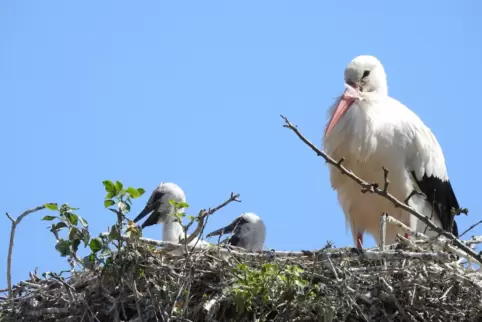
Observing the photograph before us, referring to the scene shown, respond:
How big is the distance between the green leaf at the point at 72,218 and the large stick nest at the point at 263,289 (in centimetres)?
27

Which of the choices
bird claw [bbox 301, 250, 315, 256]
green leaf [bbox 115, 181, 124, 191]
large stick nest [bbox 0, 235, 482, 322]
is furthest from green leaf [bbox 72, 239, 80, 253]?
bird claw [bbox 301, 250, 315, 256]

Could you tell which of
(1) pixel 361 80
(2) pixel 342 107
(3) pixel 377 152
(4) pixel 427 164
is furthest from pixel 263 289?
(1) pixel 361 80

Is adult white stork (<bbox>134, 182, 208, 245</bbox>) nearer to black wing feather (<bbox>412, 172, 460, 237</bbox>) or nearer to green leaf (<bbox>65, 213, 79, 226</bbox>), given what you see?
black wing feather (<bbox>412, 172, 460, 237</bbox>)

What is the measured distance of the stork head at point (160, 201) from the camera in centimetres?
861

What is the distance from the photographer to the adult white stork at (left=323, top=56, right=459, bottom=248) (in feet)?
25.2

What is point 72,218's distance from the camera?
5.95m

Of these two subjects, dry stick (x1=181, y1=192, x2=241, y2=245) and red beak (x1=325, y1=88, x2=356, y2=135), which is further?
red beak (x1=325, y1=88, x2=356, y2=135)

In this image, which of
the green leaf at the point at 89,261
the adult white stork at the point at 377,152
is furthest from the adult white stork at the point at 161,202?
the green leaf at the point at 89,261

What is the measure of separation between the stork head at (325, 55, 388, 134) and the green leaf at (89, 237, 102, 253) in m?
2.32

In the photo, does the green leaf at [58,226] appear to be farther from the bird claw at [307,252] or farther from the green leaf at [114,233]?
the bird claw at [307,252]

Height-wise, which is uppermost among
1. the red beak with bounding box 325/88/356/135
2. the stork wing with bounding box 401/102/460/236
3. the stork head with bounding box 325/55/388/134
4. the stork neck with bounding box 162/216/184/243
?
the stork head with bounding box 325/55/388/134

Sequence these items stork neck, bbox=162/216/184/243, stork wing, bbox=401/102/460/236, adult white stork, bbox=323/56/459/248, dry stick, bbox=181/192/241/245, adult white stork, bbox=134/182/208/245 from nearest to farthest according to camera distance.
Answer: dry stick, bbox=181/192/241/245, adult white stork, bbox=323/56/459/248, stork wing, bbox=401/102/460/236, stork neck, bbox=162/216/184/243, adult white stork, bbox=134/182/208/245

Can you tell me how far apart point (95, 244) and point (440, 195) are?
9.85 feet

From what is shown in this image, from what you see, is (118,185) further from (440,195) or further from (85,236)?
(440,195)
